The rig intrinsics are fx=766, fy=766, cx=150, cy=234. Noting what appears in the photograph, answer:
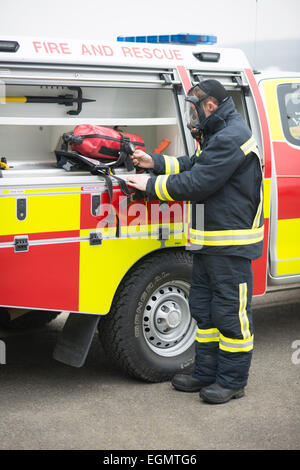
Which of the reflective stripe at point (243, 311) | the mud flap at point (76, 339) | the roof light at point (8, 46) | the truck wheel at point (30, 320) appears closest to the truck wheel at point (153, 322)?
the mud flap at point (76, 339)

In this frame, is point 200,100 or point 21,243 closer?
point 21,243

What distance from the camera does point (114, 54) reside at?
461cm

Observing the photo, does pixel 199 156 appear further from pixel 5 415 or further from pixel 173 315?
pixel 5 415

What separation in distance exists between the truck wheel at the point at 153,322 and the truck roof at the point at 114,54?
1225 mm

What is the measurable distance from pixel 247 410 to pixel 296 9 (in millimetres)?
4283

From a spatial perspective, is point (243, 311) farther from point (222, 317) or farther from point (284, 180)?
point (284, 180)

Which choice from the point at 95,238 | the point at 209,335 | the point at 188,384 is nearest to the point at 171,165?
the point at 95,238

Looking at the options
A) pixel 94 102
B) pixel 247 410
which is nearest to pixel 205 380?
pixel 247 410

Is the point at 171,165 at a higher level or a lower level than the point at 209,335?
higher

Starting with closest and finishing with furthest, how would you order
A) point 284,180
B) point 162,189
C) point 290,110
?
point 162,189 → point 284,180 → point 290,110

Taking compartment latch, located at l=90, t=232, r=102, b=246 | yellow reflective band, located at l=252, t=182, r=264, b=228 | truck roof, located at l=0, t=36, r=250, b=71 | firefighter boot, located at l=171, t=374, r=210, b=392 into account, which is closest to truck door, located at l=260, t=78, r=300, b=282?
truck roof, located at l=0, t=36, r=250, b=71

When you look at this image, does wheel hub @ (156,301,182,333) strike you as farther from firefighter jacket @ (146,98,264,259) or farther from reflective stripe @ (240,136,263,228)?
reflective stripe @ (240,136,263,228)

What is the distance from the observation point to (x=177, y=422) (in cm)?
432

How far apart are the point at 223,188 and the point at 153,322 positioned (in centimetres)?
100
